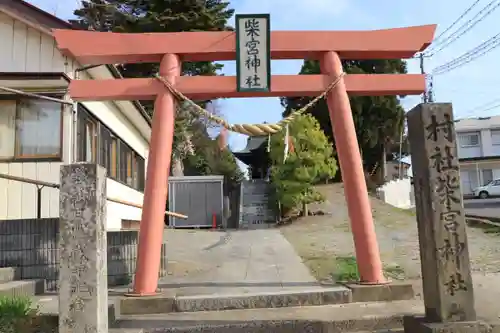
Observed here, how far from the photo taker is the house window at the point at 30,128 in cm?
934

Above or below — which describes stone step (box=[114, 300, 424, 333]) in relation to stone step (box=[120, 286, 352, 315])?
below

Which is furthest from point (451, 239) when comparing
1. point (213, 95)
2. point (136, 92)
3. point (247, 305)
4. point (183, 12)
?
point (183, 12)

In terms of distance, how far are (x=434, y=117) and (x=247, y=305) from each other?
3.90m

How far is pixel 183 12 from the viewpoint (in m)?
19.3

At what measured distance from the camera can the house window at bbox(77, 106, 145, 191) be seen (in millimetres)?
10016

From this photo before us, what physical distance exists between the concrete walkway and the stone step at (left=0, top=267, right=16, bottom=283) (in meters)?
2.48

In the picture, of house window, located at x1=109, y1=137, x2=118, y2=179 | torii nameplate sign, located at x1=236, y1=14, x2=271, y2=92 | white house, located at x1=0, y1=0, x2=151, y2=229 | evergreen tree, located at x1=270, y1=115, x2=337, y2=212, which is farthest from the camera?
evergreen tree, located at x1=270, y1=115, x2=337, y2=212

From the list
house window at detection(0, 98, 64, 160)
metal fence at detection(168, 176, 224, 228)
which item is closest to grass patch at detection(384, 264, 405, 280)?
house window at detection(0, 98, 64, 160)

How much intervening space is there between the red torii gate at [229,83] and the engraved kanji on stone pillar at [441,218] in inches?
90.7

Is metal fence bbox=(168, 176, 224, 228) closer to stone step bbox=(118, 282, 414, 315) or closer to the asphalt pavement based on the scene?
the asphalt pavement

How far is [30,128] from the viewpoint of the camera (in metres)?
9.44

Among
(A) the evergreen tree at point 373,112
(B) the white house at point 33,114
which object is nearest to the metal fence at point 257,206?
(A) the evergreen tree at point 373,112

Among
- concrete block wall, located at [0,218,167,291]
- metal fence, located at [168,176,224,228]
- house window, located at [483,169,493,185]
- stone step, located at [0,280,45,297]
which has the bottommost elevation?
stone step, located at [0,280,45,297]

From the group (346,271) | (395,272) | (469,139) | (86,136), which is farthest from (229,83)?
(469,139)
